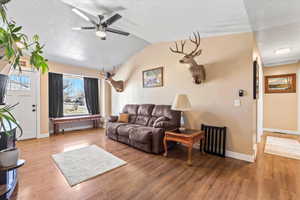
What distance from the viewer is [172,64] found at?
3896 mm

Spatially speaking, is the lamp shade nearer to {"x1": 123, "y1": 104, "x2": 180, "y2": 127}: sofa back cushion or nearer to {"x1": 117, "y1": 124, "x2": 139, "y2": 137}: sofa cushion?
{"x1": 123, "y1": 104, "x2": 180, "y2": 127}: sofa back cushion

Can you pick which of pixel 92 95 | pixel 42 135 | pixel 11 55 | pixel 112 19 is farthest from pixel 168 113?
pixel 42 135

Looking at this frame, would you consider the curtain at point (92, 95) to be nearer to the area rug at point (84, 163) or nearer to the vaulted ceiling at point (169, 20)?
the vaulted ceiling at point (169, 20)

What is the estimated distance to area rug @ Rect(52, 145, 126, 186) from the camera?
220 centimetres

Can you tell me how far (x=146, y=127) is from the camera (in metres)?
3.45

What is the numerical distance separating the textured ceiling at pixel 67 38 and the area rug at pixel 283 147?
4.48 m

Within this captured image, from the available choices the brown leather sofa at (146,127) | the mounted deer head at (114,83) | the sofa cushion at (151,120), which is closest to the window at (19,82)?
the mounted deer head at (114,83)

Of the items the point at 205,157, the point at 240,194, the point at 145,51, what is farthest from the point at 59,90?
the point at 240,194

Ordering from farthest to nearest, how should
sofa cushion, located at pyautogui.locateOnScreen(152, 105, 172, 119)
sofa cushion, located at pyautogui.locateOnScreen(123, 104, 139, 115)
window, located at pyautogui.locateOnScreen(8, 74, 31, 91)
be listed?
sofa cushion, located at pyautogui.locateOnScreen(123, 104, 139, 115) < window, located at pyautogui.locateOnScreen(8, 74, 31, 91) < sofa cushion, located at pyautogui.locateOnScreen(152, 105, 172, 119)

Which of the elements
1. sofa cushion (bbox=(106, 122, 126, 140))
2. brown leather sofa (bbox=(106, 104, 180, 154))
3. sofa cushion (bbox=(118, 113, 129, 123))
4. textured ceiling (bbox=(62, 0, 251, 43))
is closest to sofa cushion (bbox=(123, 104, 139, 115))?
brown leather sofa (bbox=(106, 104, 180, 154))

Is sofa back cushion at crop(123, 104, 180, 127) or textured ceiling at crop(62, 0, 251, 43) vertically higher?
textured ceiling at crop(62, 0, 251, 43)

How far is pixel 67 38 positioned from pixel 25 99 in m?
2.34

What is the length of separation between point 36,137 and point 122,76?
3445mm

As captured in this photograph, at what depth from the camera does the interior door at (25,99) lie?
159 inches
